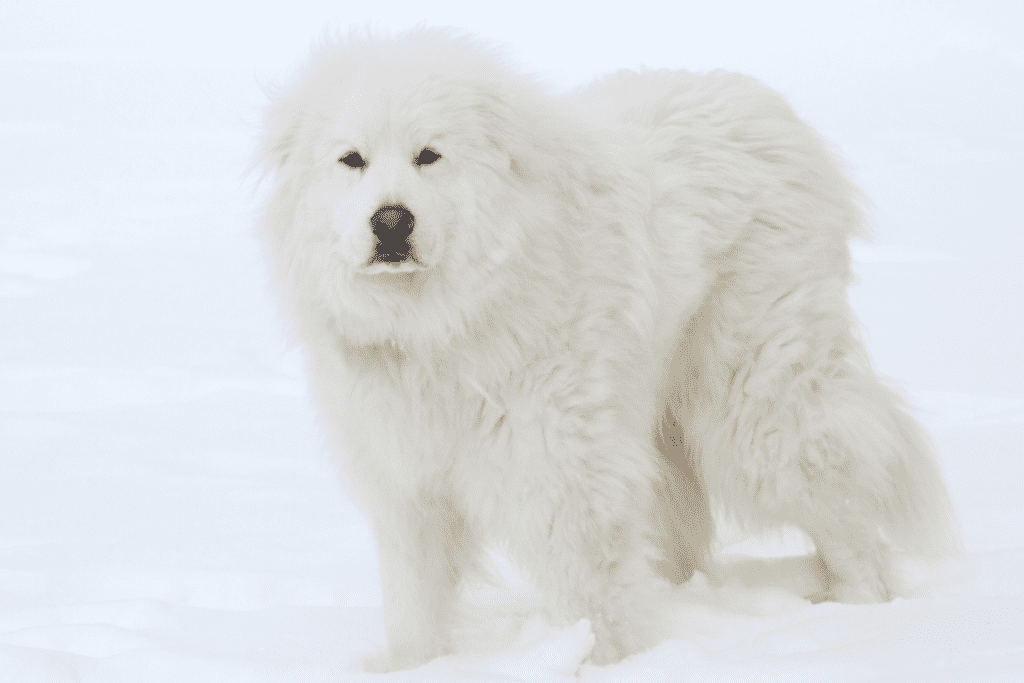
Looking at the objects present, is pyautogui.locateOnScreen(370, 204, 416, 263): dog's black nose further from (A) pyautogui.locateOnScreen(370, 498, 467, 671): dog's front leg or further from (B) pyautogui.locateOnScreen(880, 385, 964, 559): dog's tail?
(B) pyautogui.locateOnScreen(880, 385, 964, 559): dog's tail

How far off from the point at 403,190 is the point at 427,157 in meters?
0.18

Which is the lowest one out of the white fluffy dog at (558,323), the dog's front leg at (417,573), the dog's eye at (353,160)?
the dog's front leg at (417,573)

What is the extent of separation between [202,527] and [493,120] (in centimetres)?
310

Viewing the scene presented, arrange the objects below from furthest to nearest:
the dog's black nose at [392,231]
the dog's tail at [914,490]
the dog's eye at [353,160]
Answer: the dog's tail at [914,490] → the dog's eye at [353,160] → the dog's black nose at [392,231]

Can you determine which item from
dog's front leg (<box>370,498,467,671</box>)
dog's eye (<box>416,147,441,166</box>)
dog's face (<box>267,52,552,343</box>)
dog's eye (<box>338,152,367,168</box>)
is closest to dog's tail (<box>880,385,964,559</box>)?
dog's front leg (<box>370,498,467,671</box>)

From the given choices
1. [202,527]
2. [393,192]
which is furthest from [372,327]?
[202,527]

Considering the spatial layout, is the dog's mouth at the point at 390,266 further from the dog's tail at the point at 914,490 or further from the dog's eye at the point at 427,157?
the dog's tail at the point at 914,490

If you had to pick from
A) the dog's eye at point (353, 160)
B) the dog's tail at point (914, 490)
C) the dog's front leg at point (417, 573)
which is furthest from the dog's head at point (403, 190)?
the dog's tail at point (914, 490)

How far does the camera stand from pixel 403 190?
8.75ft

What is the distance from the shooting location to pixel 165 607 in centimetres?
403

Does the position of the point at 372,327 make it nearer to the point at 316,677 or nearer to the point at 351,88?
the point at 351,88

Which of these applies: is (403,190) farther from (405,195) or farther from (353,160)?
(353,160)

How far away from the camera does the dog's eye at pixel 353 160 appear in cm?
280

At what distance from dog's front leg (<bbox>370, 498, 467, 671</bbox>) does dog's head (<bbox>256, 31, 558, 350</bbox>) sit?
60 centimetres
